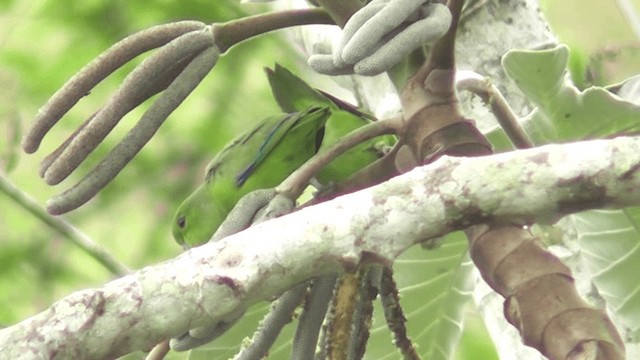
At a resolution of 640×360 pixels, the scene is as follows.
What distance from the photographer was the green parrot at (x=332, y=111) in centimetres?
66

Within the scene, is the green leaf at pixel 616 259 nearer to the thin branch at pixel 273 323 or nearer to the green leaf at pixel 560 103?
the green leaf at pixel 560 103

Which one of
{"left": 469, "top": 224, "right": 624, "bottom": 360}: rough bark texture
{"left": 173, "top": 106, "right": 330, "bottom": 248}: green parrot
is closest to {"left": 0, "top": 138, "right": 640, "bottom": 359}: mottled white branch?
{"left": 469, "top": 224, "right": 624, "bottom": 360}: rough bark texture

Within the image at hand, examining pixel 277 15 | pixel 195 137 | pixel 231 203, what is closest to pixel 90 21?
pixel 195 137

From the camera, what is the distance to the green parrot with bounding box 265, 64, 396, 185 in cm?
66

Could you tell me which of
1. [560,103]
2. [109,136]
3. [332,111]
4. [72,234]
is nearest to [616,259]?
[560,103]

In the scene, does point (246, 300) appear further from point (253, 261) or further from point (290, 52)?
point (290, 52)

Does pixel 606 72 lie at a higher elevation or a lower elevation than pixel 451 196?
lower

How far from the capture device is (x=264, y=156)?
64cm

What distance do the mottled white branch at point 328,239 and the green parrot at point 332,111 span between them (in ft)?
0.80

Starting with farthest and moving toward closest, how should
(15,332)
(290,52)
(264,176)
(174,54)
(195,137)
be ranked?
(195,137)
(290,52)
(264,176)
(174,54)
(15,332)

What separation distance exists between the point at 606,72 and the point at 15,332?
90 centimetres

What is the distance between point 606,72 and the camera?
1.14m

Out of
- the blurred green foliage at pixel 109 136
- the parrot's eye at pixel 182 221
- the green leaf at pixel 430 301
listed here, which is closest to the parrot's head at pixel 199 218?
the parrot's eye at pixel 182 221

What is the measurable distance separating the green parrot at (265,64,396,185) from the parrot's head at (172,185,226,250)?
0.28 ft
